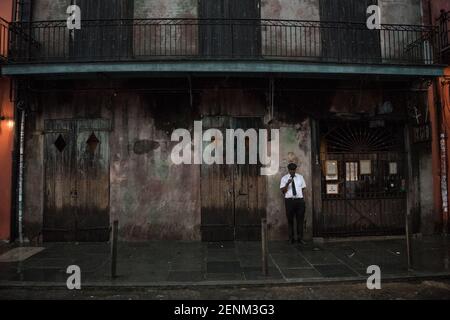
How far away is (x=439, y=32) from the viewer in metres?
10.5

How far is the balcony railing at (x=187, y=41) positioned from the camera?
1017cm

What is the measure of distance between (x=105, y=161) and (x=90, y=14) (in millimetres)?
4160

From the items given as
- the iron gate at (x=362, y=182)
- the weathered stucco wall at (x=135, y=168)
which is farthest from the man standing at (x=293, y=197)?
the weathered stucco wall at (x=135, y=168)

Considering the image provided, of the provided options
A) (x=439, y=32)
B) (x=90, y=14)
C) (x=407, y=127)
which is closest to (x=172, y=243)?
(x=90, y=14)

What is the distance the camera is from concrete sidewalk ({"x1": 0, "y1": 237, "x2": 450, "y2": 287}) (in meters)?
6.90

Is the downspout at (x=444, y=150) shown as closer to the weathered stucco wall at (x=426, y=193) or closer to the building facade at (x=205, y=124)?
the building facade at (x=205, y=124)

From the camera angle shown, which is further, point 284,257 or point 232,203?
point 232,203

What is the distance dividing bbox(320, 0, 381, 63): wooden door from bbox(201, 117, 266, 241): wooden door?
3.84 meters

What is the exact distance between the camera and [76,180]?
33.4 ft

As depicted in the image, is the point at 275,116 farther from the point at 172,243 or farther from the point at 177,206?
the point at 172,243

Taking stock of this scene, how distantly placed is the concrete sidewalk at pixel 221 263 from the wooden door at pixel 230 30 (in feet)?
17.3

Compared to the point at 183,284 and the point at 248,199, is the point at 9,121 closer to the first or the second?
the point at 248,199

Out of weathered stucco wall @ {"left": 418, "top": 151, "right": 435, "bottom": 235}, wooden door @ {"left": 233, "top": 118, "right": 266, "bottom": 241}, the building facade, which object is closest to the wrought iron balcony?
the building facade
